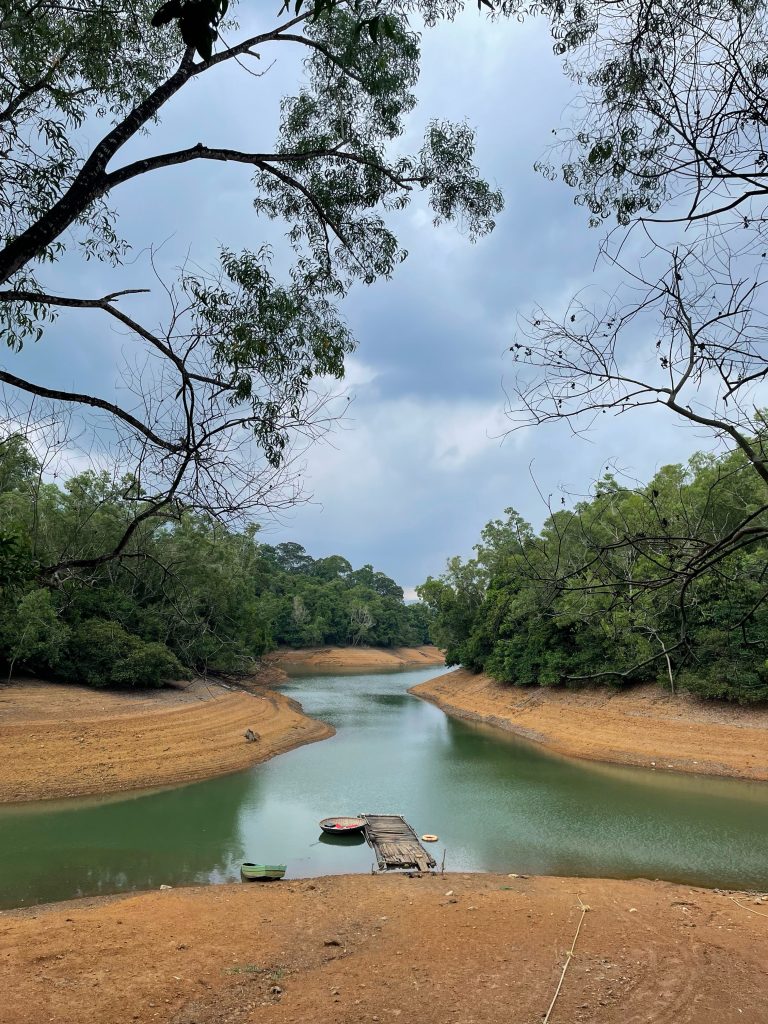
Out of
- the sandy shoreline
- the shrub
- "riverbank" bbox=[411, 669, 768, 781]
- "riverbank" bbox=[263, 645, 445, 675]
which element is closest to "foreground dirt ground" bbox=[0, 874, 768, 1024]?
the sandy shoreline

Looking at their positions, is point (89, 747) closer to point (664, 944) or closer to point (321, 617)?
point (664, 944)

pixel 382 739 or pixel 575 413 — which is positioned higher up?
pixel 575 413

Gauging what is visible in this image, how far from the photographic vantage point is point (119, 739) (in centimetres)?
1600

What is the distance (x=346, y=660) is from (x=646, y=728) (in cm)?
3443

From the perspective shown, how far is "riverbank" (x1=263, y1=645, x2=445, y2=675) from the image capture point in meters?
47.8

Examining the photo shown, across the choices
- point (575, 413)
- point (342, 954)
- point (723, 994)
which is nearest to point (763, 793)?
point (723, 994)

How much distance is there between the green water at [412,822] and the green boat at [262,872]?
431 mm

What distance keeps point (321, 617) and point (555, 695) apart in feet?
101

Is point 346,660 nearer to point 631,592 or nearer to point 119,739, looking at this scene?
point 119,739

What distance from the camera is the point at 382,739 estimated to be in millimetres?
20891

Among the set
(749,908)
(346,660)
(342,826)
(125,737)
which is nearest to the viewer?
(749,908)

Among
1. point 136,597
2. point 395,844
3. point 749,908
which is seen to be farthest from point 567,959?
point 136,597

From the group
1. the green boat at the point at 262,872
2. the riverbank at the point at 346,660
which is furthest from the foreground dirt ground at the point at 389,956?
the riverbank at the point at 346,660

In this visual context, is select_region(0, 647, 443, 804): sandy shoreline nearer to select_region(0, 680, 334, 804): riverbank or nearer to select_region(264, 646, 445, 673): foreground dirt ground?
select_region(0, 680, 334, 804): riverbank
